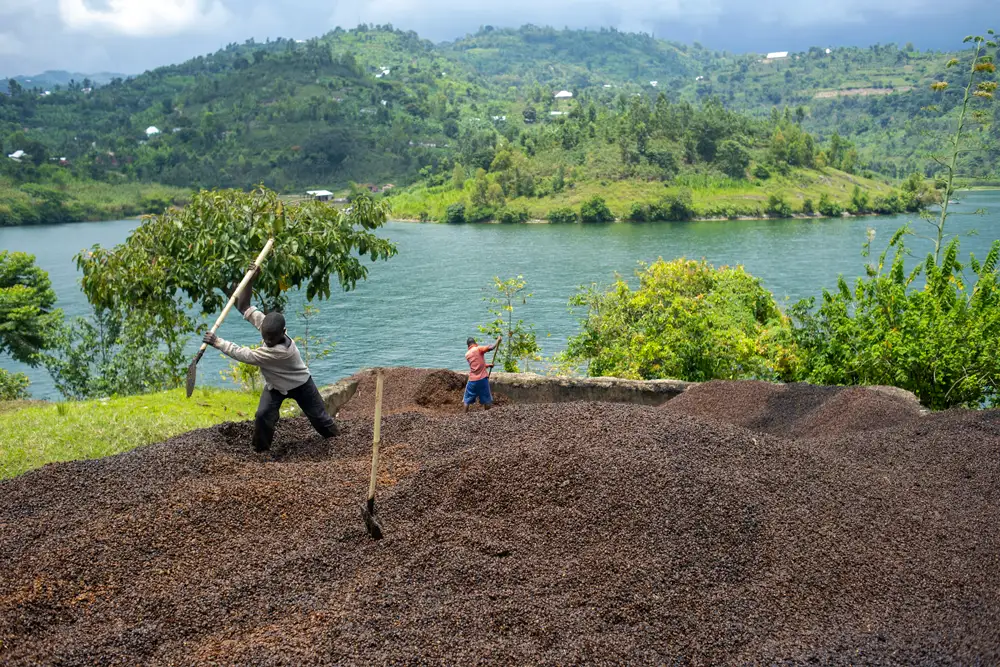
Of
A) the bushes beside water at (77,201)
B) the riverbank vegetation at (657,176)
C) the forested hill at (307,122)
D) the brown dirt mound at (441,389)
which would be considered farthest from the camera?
the forested hill at (307,122)

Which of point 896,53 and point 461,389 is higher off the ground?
point 896,53

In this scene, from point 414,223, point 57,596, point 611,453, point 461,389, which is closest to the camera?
point 57,596

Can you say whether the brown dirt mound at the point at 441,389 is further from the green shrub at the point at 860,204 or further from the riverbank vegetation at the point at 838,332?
the green shrub at the point at 860,204

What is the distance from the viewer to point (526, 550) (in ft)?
19.3

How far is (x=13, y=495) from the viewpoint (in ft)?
23.9

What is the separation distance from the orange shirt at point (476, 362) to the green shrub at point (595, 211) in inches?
2605

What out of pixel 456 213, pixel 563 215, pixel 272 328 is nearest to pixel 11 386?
pixel 272 328

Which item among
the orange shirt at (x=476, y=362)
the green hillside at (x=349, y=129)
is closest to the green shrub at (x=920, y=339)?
the orange shirt at (x=476, y=362)

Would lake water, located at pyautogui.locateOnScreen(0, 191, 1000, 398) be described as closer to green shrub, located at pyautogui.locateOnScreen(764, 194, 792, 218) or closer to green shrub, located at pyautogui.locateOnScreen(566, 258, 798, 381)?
green shrub, located at pyautogui.locateOnScreen(764, 194, 792, 218)

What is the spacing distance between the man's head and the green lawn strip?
2.69 m

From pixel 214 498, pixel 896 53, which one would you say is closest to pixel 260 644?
pixel 214 498

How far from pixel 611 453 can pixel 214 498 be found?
303cm

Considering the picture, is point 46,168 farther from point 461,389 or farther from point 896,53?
point 896,53

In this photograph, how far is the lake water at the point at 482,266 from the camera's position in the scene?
3228 cm
